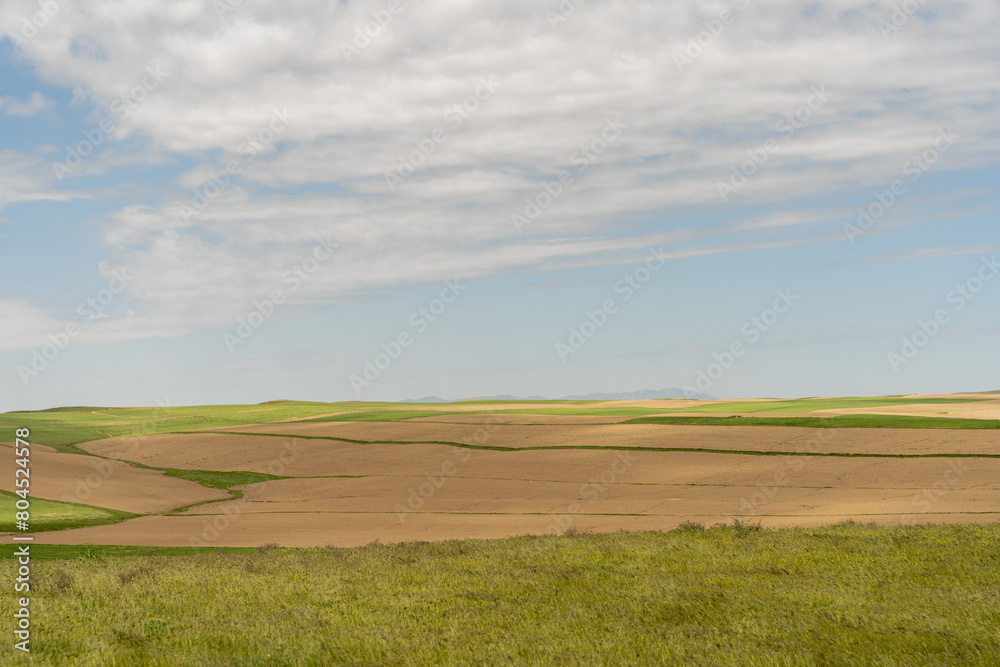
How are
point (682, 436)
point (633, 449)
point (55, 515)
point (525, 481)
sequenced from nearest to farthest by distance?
point (55, 515) → point (525, 481) → point (633, 449) → point (682, 436)

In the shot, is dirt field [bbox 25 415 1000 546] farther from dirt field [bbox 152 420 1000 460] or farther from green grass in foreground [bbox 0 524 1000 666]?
green grass in foreground [bbox 0 524 1000 666]

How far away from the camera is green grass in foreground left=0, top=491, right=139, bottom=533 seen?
39.5 metres

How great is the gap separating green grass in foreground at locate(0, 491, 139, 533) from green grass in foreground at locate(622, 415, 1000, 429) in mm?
55796

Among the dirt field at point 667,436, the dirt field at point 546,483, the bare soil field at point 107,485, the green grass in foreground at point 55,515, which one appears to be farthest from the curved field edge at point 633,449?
the green grass in foreground at point 55,515

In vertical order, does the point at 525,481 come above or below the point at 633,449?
below

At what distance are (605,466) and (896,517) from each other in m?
26.1

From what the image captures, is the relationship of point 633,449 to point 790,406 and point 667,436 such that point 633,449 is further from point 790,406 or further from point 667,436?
point 790,406

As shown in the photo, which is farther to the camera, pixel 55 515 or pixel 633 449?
pixel 633 449

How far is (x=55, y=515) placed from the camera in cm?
4169

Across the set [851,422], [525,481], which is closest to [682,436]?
[851,422]

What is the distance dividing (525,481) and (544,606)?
3855 centimetres

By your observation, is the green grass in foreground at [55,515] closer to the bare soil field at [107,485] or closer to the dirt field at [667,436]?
the bare soil field at [107,485]

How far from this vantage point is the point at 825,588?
16781 millimetres

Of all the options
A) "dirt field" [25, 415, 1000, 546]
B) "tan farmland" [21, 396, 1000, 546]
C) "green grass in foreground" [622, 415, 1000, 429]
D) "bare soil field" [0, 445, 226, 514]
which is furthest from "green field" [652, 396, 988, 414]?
"bare soil field" [0, 445, 226, 514]
